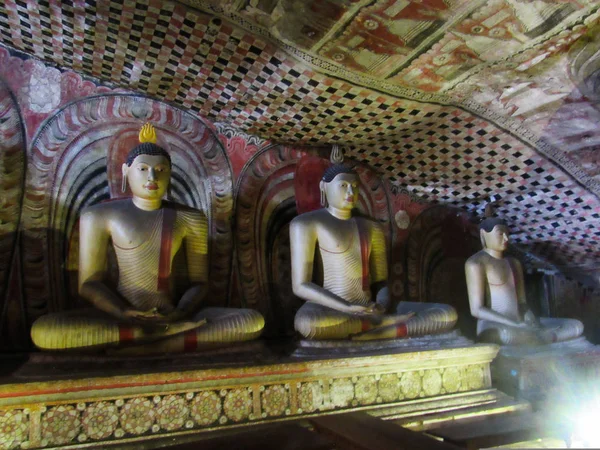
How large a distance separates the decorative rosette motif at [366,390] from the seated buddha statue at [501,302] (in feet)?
4.90

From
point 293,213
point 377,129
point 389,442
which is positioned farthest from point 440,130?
point 389,442

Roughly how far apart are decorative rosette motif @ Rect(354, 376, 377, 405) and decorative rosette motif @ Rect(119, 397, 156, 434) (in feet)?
4.08

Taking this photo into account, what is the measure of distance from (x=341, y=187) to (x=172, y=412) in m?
2.20

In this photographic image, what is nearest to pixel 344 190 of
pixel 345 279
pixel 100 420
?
pixel 345 279

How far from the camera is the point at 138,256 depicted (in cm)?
362

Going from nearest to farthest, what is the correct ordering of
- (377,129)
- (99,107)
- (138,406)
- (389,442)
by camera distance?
(389,442), (138,406), (99,107), (377,129)

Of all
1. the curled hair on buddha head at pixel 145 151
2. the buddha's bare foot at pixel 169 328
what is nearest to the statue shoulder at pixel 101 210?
the curled hair on buddha head at pixel 145 151

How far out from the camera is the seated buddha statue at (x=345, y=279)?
12.0 ft

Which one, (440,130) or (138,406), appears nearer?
(138,406)

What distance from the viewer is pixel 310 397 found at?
125 inches

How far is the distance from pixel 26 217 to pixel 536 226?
A: 4.69 meters

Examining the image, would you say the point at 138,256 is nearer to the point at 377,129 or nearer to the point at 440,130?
the point at 377,129

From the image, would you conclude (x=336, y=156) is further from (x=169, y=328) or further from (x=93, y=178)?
(x=169, y=328)

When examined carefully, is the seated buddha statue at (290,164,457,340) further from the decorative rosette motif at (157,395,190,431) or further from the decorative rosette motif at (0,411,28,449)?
the decorative rosette motif at (0,411,28,449)
